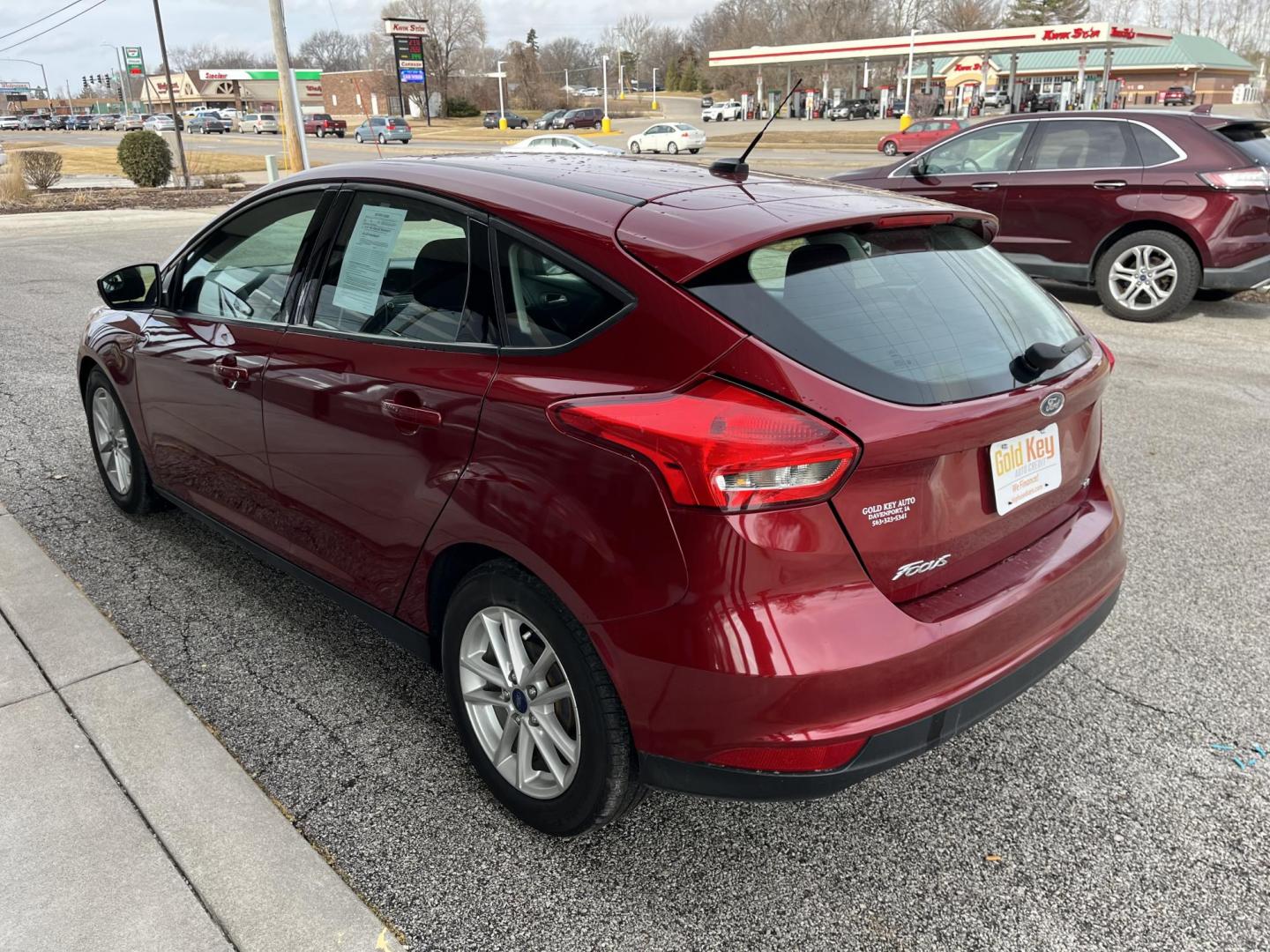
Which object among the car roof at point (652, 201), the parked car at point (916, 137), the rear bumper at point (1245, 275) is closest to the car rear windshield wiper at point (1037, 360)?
the car roof at point (652, 201)

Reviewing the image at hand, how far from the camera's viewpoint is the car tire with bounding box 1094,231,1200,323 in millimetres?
8391

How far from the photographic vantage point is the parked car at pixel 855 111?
2864 inches

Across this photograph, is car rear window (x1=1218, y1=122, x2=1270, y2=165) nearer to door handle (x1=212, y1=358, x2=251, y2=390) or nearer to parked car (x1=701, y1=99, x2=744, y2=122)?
door handle (x1=212, y1=358, x2=251, y2=390)

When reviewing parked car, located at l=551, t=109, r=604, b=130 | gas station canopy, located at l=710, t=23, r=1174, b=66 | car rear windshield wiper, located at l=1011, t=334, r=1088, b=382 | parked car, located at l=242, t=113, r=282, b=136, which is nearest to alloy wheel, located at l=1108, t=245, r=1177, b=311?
car rear windshield wiper, located at l=1011, t=334, r=1088, b=382

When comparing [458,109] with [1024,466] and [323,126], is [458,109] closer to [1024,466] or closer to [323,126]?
[323,126]

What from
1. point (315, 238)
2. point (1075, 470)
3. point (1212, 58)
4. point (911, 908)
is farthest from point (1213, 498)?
point (1212, 58)

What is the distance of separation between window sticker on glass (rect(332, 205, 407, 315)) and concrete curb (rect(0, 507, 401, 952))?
143 cm

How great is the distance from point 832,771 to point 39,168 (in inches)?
1181

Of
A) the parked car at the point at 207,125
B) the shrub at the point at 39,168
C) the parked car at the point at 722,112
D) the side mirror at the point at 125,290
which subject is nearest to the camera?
the side mirror at the point at 125,290

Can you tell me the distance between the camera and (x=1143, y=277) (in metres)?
8.66

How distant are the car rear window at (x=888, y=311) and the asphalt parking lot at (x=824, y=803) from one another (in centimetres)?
121

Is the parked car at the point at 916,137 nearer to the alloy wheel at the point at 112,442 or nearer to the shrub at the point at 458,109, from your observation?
the alloy wheel at the point at 112,442

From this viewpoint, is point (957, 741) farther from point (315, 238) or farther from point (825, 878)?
point (315, 238)

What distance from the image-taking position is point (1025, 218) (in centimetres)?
912
